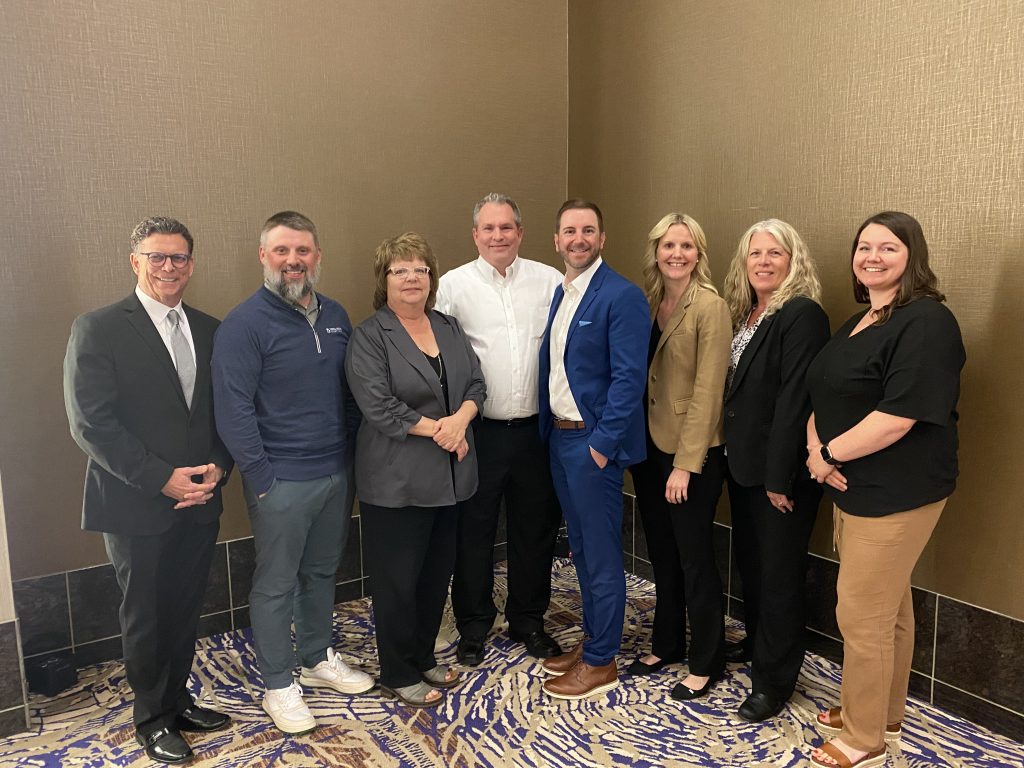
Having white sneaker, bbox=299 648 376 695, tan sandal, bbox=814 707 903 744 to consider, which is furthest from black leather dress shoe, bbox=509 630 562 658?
tan sandal, bbox=814 707 903 744

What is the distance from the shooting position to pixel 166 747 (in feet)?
8.67

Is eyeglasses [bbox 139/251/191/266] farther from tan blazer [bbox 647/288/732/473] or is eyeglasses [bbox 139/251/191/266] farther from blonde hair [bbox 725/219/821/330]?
blonde hair [bbox 725/219/821/330]

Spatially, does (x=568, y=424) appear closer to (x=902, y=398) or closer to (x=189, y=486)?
(x=902, y=398)

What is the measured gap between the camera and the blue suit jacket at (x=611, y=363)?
9.32 ft

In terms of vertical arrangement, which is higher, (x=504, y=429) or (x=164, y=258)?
(x=164, y=258)

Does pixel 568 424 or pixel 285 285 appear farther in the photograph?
pixel 568 424

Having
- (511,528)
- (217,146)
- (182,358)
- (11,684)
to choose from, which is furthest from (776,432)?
(11,684)

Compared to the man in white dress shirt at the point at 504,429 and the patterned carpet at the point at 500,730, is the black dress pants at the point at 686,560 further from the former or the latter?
the man in white dress shirt at the point at 504,429

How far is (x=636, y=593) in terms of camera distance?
3.99 meters

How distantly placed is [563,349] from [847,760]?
163 cm

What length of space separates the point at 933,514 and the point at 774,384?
63 cm

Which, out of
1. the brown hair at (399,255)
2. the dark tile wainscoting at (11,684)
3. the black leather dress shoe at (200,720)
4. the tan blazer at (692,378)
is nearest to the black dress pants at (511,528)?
the tan blazer at (692,378)

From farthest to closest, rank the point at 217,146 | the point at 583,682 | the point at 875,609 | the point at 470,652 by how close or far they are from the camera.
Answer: the point at 217,146
the point at 470,652
the point at 583,682
the point at 875,609

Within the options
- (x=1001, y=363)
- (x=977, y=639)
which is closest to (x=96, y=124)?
(x=1001, y=363)
